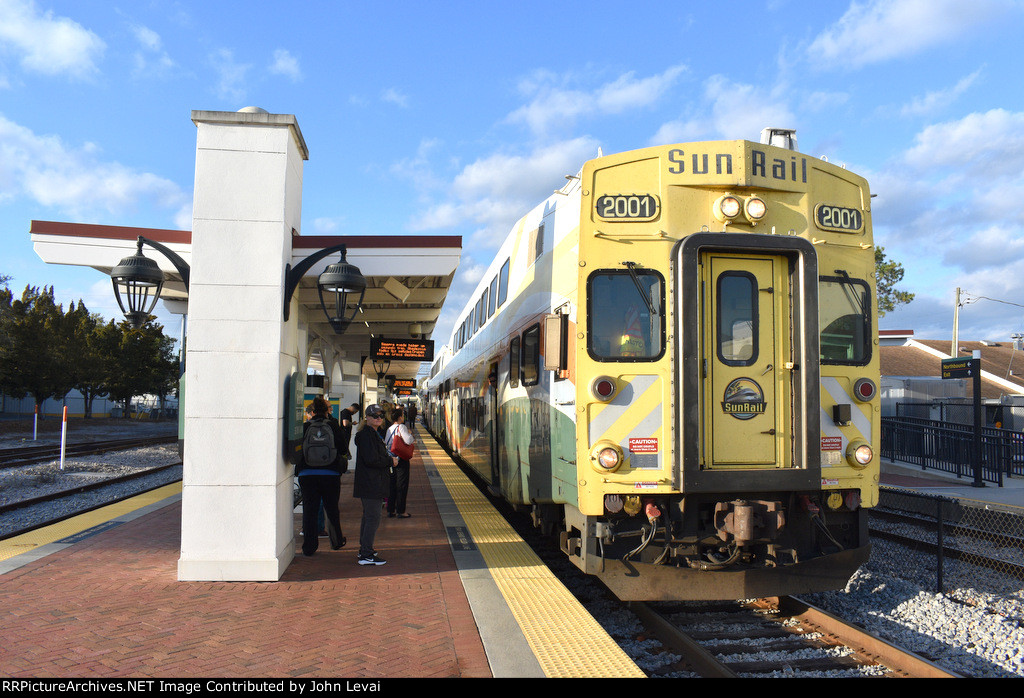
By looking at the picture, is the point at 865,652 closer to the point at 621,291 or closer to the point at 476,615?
the point at 476,615

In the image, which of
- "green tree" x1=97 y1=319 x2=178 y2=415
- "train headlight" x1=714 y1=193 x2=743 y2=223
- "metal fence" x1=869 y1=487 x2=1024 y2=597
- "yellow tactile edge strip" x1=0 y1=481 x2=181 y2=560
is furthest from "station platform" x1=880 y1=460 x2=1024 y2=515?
"green tree" x1=97 y1=319 x2=178 y2=415

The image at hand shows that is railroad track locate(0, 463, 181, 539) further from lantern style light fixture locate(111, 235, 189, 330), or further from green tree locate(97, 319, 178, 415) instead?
green tree locate(97, 319, 178, 415)

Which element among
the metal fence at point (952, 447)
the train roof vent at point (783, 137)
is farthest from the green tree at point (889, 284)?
the train roof vent at point (783, 137)

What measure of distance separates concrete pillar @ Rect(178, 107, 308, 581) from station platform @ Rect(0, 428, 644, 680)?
1.49 ft

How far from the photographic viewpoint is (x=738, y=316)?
5.94 m

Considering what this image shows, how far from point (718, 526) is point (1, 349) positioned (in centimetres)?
3807

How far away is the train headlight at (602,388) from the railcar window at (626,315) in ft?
0.61

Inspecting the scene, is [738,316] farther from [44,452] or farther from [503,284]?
[44,452]

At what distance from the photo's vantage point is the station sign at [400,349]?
1489cm

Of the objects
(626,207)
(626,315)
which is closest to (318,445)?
(626,315)

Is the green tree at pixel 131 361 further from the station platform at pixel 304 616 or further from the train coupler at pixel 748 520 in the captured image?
the train coupler at pixel 748 520

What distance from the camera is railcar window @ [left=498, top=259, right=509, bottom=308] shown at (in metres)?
10.7

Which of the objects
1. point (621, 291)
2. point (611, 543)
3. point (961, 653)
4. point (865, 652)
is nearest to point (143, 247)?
point (621, 291)

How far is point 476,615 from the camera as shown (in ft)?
18.4
